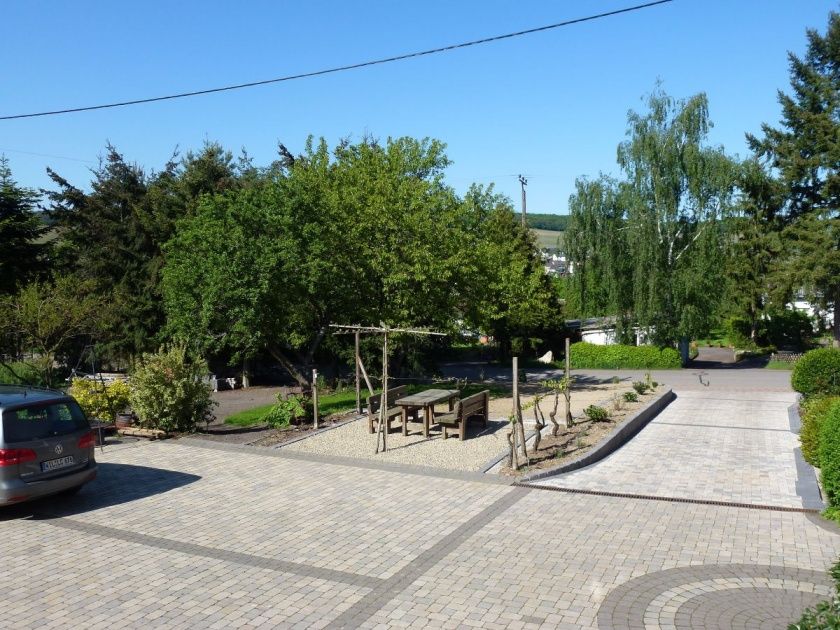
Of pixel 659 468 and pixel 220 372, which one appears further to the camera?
pixel 220 372

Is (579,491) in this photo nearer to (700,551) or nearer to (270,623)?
(700,551)

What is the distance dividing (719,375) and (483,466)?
2391 cm

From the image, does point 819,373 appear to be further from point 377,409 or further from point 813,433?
point 377,409

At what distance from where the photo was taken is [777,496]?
9.81 metres

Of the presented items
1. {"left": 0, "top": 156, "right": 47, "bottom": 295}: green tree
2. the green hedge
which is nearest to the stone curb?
the green hedge

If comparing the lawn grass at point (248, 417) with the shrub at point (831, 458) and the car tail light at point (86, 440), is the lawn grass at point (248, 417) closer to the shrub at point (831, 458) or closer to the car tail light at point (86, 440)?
the car tail light at point (86, 440)

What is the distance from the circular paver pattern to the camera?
601 centimetres

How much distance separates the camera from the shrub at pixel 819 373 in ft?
55.2

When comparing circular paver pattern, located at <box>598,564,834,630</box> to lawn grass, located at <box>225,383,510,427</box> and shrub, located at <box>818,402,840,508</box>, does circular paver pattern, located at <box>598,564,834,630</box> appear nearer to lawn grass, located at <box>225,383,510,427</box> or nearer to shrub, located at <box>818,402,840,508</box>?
shrub, located at <box>818,402,840,508</box>

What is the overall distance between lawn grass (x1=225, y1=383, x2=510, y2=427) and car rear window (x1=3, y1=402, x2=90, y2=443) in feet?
22.5

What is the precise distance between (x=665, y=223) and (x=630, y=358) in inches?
271

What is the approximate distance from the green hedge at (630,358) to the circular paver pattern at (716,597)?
27.6 meters

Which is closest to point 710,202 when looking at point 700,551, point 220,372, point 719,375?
point 719,375

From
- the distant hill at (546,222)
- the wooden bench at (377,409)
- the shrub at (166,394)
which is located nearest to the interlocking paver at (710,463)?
the wooden bench at (377,409)
